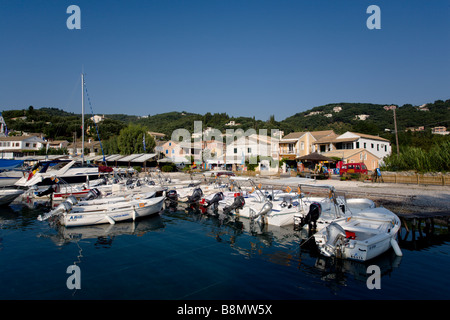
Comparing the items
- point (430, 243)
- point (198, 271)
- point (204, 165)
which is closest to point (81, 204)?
point (198, 271)

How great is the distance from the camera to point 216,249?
11.9 metres

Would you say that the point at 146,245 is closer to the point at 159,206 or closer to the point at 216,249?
the point at 216,249

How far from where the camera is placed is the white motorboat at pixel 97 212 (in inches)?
597

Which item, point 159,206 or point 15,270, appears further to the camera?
point 159,206

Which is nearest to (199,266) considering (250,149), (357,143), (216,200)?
(216,200)

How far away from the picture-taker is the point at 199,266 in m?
9.88

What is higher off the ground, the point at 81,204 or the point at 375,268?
the point at 81,204

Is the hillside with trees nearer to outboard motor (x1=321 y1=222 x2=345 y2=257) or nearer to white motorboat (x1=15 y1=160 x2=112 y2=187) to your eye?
white motorboat (x1=15 y1=160 x2=112 y2=187)

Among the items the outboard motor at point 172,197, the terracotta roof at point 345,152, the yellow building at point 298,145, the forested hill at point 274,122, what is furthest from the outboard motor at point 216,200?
the forested hill at point 274,122

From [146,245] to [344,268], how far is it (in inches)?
334

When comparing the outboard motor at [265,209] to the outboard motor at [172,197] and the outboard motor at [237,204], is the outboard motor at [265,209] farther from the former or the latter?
the outboard motor at [172,197]

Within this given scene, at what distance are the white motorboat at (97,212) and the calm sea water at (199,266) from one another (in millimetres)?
565

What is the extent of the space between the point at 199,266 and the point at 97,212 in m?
8.74
